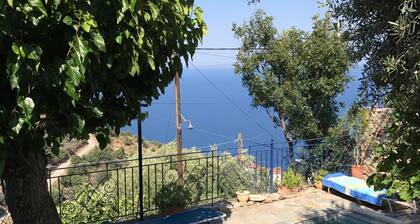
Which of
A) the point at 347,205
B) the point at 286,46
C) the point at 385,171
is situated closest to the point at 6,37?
the point at 385,171

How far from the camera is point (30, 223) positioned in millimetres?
3016

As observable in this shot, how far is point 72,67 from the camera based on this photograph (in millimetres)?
2059

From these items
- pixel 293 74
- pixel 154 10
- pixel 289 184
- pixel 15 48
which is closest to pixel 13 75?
pixel 15 48

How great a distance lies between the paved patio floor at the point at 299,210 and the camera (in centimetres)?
575

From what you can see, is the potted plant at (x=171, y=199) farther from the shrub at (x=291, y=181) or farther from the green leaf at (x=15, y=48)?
the green leaf at (x=15, y=48)

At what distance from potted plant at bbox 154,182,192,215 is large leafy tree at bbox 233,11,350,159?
4224 mm

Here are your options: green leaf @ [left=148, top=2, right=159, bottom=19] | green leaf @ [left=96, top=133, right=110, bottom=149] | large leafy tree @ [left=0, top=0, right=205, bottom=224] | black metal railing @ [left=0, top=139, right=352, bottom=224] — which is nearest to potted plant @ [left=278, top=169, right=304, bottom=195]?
black metal railing @ [left=0, top=139, right=352, bottom=224]

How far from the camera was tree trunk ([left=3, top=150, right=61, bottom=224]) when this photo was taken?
2.88 m

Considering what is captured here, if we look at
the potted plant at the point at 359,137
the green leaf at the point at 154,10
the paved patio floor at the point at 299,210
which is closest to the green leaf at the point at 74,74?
the green leaf at the point at 154,10

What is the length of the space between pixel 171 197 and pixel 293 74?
5.45 meters

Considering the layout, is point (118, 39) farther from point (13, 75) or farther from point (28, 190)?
point (28, 190)

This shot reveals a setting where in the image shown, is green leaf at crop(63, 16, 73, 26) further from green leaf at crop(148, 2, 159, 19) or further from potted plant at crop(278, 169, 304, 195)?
potted plant at crop(278, 169, 304, 195)

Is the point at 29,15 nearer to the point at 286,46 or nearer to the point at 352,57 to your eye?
the point at 352,57

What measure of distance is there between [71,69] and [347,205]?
5195 millimetres
